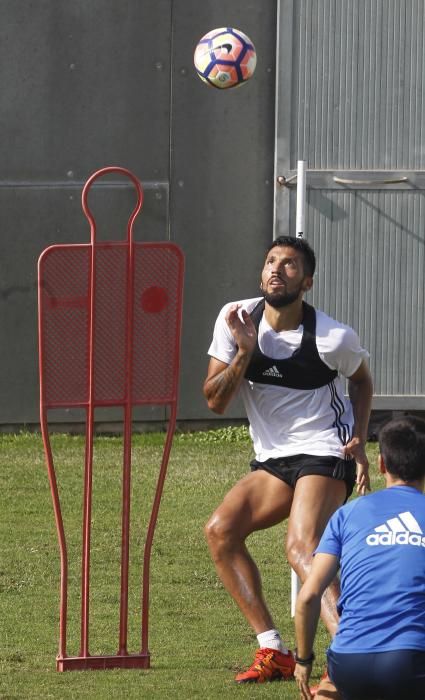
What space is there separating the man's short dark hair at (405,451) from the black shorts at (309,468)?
178 cm

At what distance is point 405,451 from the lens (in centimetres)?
432

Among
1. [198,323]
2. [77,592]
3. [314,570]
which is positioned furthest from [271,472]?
[198,323]

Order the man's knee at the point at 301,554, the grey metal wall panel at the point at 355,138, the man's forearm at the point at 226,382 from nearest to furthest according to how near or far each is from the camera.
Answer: the man's knee at the point at 301,554 < the man's forearm at the point at 226,382 < the grey metal wall panel at the point at 355,138

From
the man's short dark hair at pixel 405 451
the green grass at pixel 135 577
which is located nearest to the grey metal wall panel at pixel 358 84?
the green grass at pixel 135 577

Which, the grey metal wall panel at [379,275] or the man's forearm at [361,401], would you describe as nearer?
the man's forearm at [361,401]

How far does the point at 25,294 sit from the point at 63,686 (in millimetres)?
8619

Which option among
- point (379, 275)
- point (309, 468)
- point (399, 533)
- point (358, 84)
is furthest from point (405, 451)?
point (358, 84)

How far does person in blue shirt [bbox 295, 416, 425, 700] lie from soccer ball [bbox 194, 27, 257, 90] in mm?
4976

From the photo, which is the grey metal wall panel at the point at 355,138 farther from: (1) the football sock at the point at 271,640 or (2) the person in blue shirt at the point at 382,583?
(2) the person in blue shirt at the point at 382,583

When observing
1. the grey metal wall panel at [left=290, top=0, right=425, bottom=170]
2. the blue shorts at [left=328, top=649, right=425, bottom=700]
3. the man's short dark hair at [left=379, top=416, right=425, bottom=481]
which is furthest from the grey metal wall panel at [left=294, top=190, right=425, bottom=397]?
the blue shorts at [left=328, top=649, right=425, bottom=700]

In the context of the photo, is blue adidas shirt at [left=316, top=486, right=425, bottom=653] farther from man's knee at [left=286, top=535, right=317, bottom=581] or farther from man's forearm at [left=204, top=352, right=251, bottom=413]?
man's forearm at [left=204, top=352, right=251, bottom=413]

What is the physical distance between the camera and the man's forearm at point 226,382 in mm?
6113

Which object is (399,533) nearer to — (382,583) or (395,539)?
(395,539)

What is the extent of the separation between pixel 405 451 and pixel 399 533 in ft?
0.89
